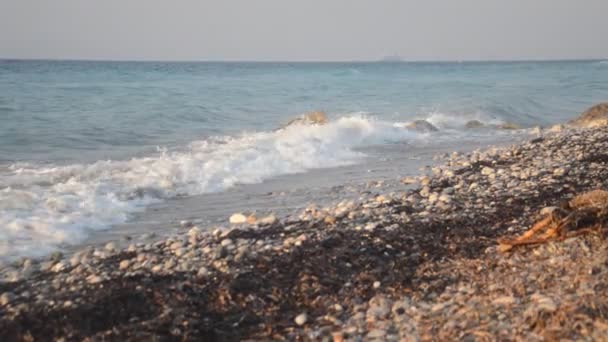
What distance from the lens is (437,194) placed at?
7996 millimetres

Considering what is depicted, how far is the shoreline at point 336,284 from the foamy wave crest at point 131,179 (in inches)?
52.3

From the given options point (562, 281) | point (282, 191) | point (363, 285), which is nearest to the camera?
point (562, 281)

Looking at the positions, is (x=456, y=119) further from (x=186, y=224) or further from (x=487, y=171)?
(x=186, y=224)

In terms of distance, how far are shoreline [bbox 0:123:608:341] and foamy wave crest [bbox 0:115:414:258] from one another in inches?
52.3

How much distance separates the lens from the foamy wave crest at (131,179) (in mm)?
7238

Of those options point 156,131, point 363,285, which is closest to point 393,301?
point 363,285

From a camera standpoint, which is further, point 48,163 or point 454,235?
point 48,163

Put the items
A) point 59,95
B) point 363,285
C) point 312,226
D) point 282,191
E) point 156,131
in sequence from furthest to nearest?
1. point 59,95
2. point 156,131
3. point 282,191
4. point 312,226
5. point 363,285

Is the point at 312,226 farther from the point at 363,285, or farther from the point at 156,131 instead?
the point at 156,131

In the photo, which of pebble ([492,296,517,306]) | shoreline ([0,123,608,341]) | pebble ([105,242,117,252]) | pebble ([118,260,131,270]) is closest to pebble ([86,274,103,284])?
shoreline ([0,123,608,341])

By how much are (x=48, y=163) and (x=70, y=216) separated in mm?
5046

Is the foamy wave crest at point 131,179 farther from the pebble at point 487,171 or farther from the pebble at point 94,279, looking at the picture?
the pebble at point 487,171

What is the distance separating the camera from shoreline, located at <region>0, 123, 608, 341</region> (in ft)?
13.5

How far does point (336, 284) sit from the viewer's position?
5008 millimetres
